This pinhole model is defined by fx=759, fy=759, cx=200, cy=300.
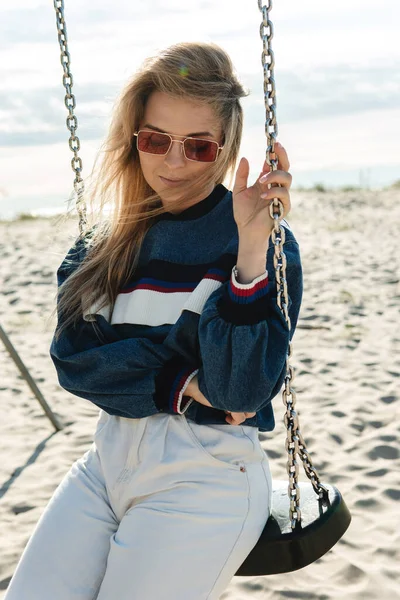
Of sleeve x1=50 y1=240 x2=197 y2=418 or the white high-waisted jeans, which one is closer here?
the white high-waisted jeans

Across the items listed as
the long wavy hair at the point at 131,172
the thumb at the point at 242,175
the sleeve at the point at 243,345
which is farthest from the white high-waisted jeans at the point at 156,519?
the thumb at the point at 242,175

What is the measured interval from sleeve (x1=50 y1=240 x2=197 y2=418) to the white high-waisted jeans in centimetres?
6

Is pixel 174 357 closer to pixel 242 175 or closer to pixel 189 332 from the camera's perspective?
pixel 189 332

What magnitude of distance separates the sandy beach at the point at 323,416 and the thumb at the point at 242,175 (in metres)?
0.76

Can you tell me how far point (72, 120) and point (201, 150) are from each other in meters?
0.62

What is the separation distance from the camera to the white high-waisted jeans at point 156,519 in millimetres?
1708

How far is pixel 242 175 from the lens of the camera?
1769mm

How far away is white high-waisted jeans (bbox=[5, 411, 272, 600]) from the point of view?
1.71m

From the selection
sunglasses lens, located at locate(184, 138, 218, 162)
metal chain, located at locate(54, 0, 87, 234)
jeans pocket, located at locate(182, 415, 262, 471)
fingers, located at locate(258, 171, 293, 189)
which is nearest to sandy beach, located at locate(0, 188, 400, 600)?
metal chain, located at locate(54, 0, 87, 234)

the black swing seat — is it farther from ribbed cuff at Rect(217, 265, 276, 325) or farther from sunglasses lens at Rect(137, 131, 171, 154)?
sunglasses lens at Rect(137, 131, 171, 154)

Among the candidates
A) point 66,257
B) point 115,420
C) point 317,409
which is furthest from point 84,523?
point 317,409

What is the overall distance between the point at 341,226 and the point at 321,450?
7.72m

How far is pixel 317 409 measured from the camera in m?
4.38

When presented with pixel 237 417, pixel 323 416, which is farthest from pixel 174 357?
pixel 323 416
